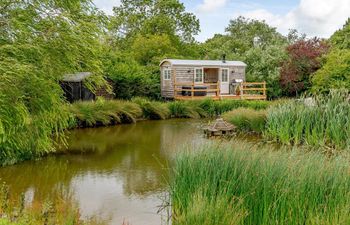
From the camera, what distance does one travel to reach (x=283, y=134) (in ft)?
32.7

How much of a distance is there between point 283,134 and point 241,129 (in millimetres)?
2801

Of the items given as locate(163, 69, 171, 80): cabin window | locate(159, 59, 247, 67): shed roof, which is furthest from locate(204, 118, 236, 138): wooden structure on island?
locate(163, 69, 171, 80): cabin window

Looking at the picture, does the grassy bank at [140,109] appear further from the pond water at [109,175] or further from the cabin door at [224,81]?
the cabin door at [224,81]

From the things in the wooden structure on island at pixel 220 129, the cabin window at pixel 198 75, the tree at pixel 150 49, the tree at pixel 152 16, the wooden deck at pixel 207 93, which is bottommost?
the wooden structure on island at pixel 220 129

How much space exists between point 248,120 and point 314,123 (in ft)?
9.65

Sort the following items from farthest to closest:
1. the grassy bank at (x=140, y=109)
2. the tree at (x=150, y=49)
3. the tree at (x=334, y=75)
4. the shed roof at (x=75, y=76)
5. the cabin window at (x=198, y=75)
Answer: the tree at (x=150, y=49) < the cabin window at (x=198, y=75) < the tree at (x=334, y=75) < the grassy bank at (x=140, y=109) < the shed roof at (x=75, y=76)

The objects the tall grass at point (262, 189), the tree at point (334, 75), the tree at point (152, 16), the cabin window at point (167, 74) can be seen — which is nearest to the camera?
the tall grass at point (262, 189)

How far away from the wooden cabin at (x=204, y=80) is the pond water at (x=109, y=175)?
29.0ft

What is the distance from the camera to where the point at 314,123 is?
9797mm

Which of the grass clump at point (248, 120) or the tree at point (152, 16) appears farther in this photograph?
the tree at point (152, 16)

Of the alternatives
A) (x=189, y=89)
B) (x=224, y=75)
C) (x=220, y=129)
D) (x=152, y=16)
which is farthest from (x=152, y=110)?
(x=152, y=16)

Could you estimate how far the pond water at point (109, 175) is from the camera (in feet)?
18.6

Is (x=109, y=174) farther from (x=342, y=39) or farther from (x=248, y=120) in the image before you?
(x=342, y=39)

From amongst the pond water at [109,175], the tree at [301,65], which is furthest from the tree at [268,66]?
the pond water at [109,175]
